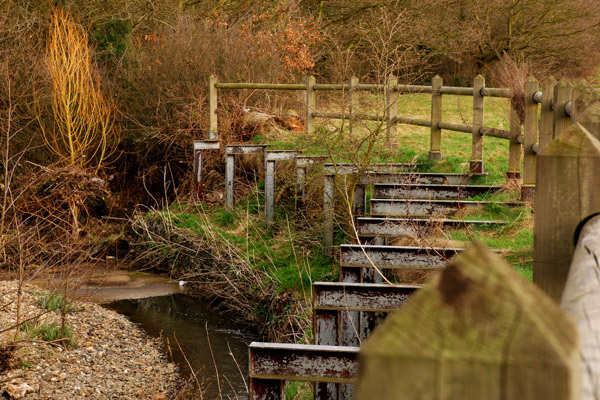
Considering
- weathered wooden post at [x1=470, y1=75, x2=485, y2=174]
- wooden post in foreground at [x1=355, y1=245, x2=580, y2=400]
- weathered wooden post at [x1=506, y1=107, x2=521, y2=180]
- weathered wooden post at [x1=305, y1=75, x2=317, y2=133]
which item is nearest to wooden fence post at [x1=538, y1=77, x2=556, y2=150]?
weathered wooden post at [x1=506, y1=107, x2=521, y2=180]

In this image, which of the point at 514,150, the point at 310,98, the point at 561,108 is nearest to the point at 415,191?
the point at 514,150

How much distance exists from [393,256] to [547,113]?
3.62 meters

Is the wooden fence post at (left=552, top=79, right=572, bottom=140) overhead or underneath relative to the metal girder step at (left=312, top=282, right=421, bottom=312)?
overhead

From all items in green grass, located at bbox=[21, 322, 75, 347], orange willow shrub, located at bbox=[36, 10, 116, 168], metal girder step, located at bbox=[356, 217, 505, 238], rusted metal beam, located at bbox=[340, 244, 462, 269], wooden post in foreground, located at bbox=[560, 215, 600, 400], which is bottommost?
green grass, located at bbox=[21, 322, 75, 347]

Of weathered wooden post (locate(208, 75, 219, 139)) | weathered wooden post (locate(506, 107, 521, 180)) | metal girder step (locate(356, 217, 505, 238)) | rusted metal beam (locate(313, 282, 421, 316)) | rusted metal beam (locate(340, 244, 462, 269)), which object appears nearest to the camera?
rusted metal beam (locate(313, 282, 421, 316))

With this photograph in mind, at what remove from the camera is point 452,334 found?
71 centimetres

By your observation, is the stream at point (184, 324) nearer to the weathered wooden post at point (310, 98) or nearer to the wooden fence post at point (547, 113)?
the wooden fence post at point (547, 113)

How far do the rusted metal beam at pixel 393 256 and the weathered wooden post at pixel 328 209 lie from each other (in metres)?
3.80

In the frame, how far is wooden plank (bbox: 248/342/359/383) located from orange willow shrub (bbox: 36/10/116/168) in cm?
1148

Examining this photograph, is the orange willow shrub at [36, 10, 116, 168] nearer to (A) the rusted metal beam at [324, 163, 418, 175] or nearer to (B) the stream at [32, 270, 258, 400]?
(B) the stream at [32, 270, 258, 400]

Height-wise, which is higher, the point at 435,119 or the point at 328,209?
the point at 435,119

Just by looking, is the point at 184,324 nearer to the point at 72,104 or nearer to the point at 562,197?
the point at 72,104

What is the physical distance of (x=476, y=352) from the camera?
704 mm

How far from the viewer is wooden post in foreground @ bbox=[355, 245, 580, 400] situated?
0.69 metres
